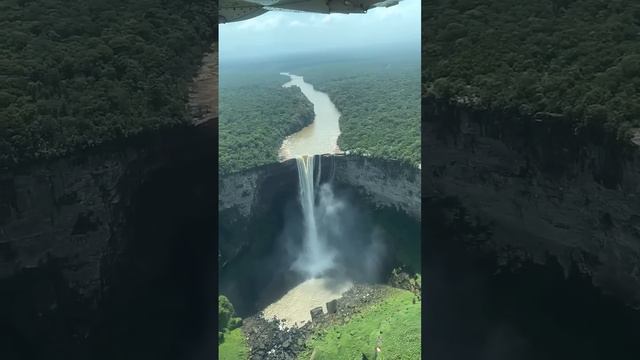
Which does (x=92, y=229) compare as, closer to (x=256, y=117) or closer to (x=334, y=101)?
(x=256, y=117)

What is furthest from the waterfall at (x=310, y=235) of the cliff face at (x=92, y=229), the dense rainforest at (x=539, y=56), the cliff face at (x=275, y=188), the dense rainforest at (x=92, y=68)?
the dense rainforest at (x=539, y=56)

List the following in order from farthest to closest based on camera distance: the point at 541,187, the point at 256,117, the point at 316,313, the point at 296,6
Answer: the point at 256,117 < the point at 316,313 < the point at 296,6 < the point at 541,187

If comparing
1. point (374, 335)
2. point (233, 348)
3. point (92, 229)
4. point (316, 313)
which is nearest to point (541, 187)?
point (92, 229)

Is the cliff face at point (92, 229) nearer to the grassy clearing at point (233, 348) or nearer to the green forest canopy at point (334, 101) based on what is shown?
the grassy clearing at point (233, 348)

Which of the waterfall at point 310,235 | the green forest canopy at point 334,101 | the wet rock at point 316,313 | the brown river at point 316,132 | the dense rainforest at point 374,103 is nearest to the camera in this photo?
the wet rock at point 316,313

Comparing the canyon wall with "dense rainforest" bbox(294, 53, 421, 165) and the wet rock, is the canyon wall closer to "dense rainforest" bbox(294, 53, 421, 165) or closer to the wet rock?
the wet rock

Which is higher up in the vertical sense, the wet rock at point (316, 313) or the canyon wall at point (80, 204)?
the canyon wall at point (80, 204)

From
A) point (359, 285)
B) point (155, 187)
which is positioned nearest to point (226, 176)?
point (359, 285)
